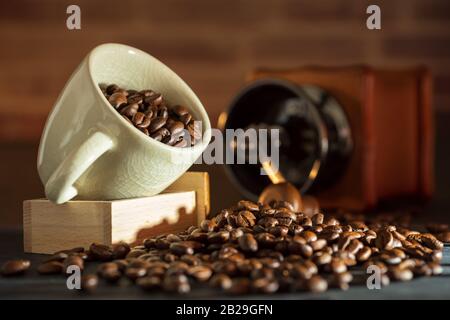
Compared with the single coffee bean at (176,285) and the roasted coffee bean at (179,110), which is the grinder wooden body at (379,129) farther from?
the single coffee bean at (176,285)

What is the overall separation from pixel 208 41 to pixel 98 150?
1.34 meters

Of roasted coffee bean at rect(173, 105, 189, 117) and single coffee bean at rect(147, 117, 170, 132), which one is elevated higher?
roasted coffee bean at rect(173, 105, 189, 117)

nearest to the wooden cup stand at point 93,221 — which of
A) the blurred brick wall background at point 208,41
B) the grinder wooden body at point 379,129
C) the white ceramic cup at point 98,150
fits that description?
the white ceramic cup at point 98,150

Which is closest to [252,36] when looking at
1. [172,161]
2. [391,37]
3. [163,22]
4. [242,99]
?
[163,22]

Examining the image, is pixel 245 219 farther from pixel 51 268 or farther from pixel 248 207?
pixel 51 268

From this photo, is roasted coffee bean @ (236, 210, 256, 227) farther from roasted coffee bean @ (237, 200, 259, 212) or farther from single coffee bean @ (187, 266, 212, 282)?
single coffee bean @ (187, 266, 212, 282)

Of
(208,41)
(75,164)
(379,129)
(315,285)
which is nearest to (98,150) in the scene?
(75,164)

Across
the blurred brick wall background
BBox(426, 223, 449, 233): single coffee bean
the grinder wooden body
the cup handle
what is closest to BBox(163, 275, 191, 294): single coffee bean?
the cup handle

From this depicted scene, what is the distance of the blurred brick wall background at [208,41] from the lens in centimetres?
205

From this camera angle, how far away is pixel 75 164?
89 cm

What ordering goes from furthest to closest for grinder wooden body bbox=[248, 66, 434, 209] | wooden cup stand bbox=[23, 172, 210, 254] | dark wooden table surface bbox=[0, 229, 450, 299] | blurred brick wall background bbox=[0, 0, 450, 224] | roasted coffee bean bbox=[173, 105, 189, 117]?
1. blurred brick wall background bbox=[0, 0, 450, 224]
2. grinder wooden body bbox=[248, 66, 434, 209]
3. roasted coffee bean bbox=[173, 105, 189, 117]
4. wooden cup stand bbox=[23, 172, 210, 254]
5. dark wooden table surface bbox=[0, 229, 450, 299]

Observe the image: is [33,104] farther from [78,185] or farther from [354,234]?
[354,234]

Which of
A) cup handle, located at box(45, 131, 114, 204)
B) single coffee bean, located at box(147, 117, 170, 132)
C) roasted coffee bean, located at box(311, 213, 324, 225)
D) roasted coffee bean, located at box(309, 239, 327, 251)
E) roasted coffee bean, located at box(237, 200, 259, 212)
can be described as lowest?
roasted coffee bean, located at box(309, 239, 327, 251)

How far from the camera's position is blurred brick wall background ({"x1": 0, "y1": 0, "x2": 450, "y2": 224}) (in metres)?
2.05
